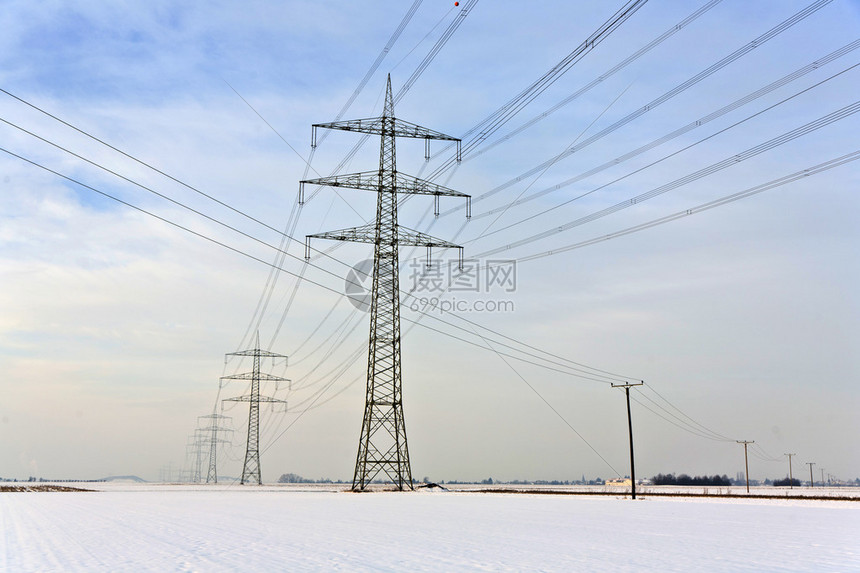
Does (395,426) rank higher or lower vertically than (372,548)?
higher

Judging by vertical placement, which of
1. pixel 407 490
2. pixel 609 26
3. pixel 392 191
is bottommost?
pixel 407 490

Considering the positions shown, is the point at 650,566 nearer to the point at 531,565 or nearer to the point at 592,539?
the point at 531,565

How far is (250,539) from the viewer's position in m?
23.4

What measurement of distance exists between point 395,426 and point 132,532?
29388 mm

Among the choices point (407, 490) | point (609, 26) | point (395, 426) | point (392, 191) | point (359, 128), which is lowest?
point (407, 490)

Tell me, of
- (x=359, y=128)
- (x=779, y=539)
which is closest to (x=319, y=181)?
(x=359, y=128)

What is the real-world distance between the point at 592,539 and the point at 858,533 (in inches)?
373

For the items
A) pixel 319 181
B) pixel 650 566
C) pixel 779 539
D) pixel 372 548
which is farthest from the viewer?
pixel 319 181

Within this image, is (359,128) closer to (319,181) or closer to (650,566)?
(319,181)

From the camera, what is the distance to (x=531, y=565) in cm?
1705

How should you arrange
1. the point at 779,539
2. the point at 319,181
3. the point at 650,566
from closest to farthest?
the point at 650,566, the point at 779,539, the point at 319,181

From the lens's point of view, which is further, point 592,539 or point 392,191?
point 392,191

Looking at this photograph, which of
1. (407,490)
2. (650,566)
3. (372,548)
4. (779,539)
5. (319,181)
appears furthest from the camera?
(407,490)

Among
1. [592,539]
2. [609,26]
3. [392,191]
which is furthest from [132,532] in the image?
[392,191]
